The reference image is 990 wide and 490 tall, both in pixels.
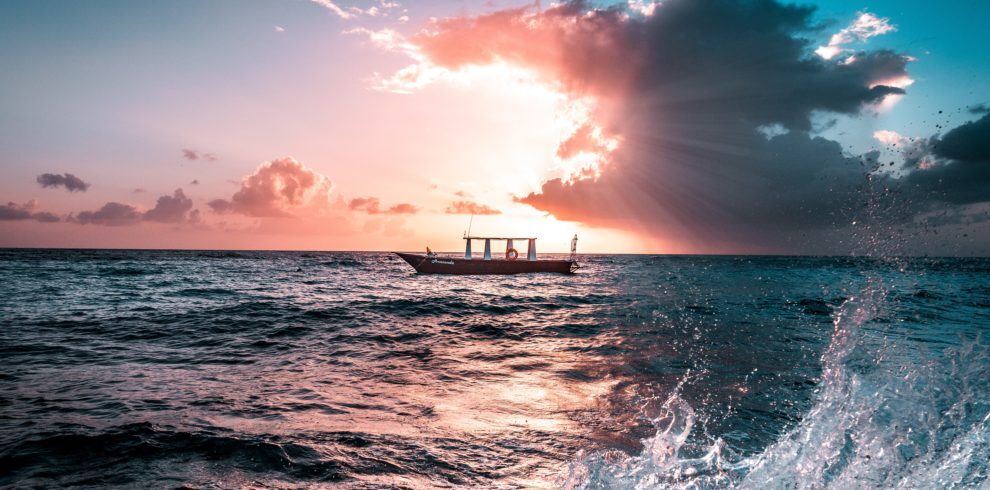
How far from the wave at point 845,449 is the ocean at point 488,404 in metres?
0.04

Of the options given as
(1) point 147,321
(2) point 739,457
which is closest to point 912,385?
(2) point 739,457

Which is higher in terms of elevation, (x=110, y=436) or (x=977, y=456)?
(x=977, y=456)

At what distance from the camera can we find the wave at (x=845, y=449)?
5.65 m

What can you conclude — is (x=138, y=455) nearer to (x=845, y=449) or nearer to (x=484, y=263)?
(x=845, y=449)

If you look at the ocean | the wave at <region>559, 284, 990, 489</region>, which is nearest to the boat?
the ocean

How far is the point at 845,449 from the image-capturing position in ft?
20.9

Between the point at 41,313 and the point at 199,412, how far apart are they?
21.7 m

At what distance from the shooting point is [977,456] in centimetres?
598

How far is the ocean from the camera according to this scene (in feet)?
19.8

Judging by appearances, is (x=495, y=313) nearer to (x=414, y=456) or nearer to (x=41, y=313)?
(x=414, y=456)

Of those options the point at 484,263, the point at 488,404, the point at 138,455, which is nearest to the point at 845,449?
the point at 488,404

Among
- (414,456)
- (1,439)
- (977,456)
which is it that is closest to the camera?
(977,456)

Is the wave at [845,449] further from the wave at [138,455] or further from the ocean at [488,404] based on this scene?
the wave at [138,455]

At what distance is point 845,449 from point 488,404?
5.83 metres
